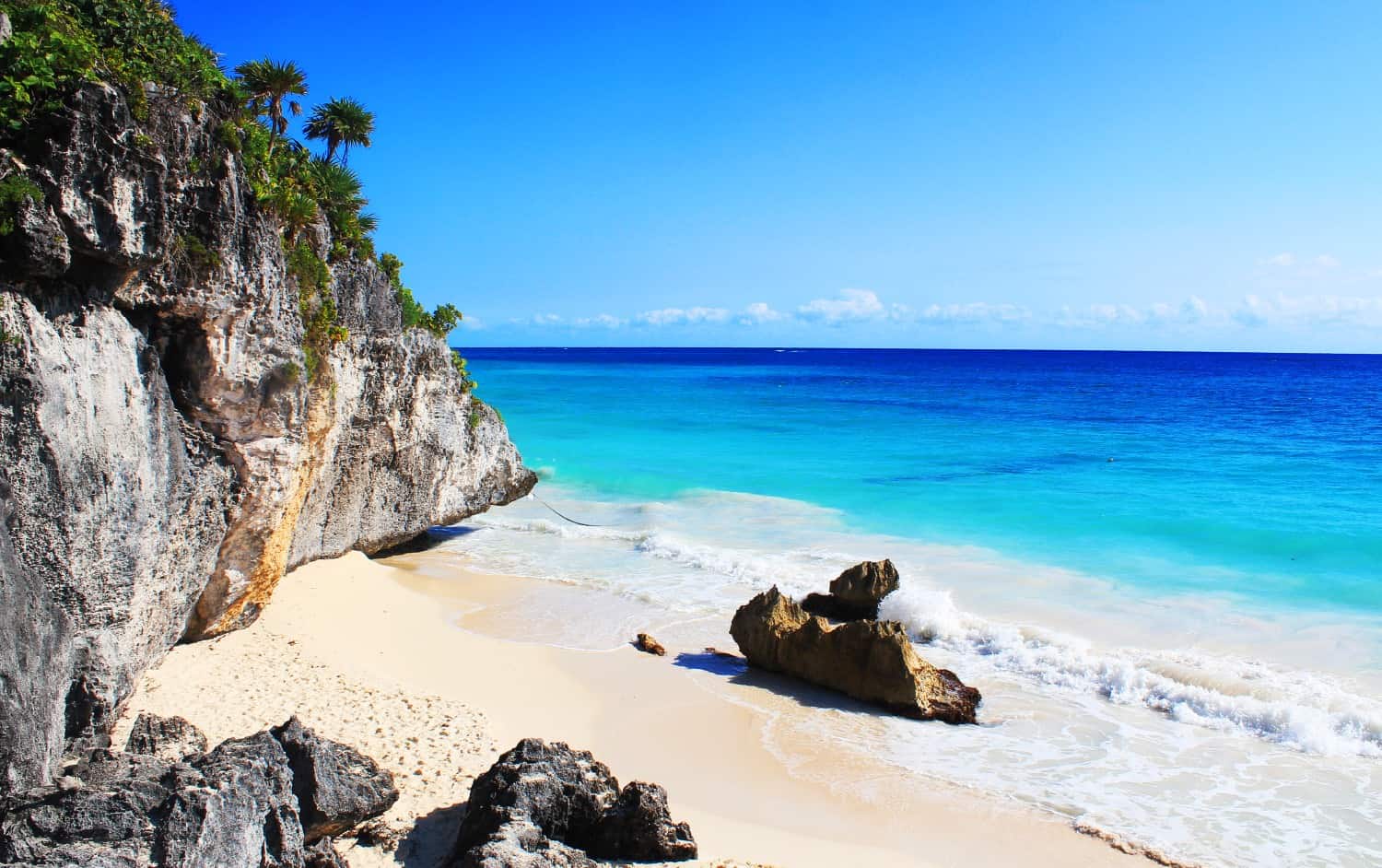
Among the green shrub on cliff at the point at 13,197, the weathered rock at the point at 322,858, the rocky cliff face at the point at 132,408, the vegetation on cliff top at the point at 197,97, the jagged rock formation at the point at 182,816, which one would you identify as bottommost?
the weathered rock at the point at 322,858

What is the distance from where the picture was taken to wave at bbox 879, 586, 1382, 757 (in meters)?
Answer: 9.68

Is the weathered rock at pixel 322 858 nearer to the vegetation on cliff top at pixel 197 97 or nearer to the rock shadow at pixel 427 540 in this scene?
the vegetation on cliff top at pixel 197 97

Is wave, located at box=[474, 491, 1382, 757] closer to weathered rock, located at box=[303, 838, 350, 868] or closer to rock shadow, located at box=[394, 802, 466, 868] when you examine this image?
rock shadow, located at box=[394, 802, 466, 868]

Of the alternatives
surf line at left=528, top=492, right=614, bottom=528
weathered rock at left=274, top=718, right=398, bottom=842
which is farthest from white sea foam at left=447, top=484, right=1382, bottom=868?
weathered rock at left=274, top=718, right=398, bottom=842

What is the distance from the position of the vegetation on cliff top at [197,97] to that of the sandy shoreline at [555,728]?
11.5ft

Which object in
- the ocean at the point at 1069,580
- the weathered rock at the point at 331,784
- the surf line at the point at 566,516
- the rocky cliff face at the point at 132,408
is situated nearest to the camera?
the rocky cliff face at the point at 132,408

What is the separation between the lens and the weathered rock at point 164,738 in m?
6.61

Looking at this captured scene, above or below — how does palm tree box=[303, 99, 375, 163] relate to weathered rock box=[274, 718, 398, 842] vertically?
above

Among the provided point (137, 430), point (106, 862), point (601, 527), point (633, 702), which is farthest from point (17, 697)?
point (601, 527)

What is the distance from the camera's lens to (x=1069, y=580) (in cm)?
1605

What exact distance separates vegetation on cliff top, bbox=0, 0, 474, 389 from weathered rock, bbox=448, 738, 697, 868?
5090mm

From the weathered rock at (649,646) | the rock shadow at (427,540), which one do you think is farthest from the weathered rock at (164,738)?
the rock shadow at (427,540)

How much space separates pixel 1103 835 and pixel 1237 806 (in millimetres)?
1730

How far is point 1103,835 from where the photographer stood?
753 cm
